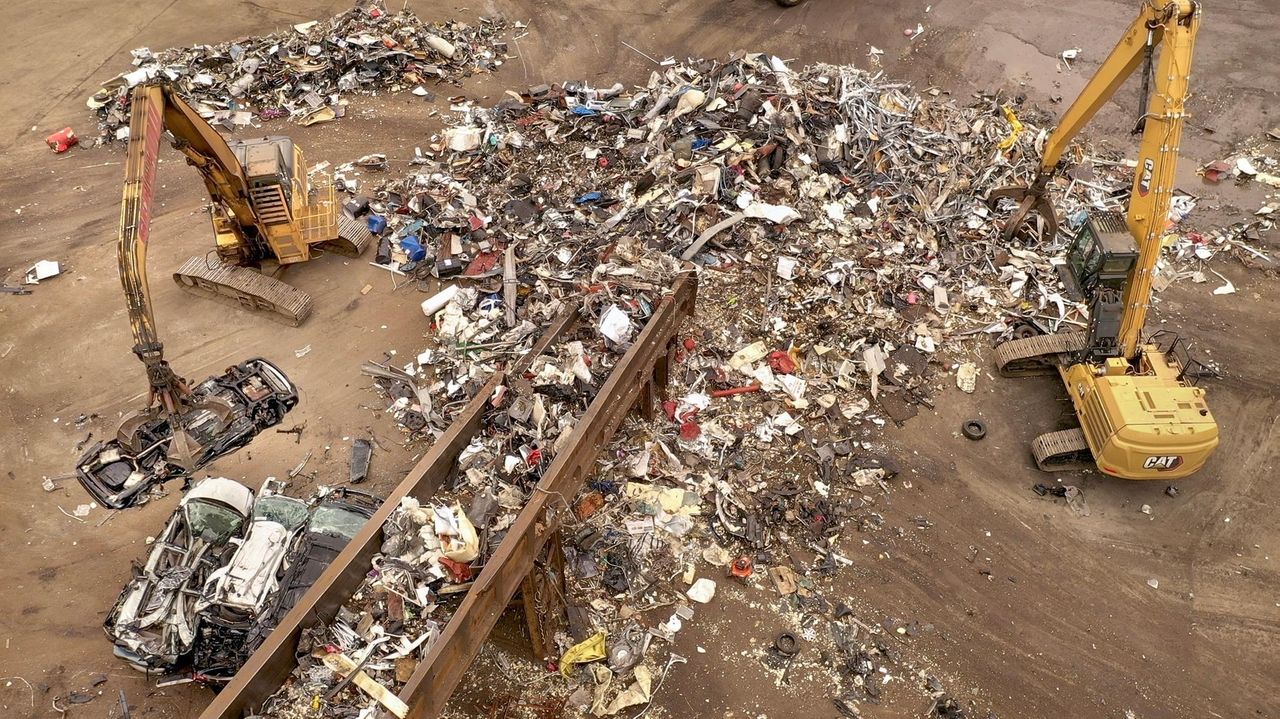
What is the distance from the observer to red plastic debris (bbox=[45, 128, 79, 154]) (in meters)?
12.8

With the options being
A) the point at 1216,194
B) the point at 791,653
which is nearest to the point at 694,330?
the point at 791,653

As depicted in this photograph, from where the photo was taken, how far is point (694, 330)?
9570mm

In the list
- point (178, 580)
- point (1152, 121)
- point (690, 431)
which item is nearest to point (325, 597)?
point (178, 580)

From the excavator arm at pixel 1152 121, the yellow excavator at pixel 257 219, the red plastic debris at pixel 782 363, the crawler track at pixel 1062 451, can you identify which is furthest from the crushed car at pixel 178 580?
the excavator arm at pixel 1152 121

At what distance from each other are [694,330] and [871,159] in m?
4.24

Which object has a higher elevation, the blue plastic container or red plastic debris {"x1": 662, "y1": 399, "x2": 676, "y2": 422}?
the blue plastic container

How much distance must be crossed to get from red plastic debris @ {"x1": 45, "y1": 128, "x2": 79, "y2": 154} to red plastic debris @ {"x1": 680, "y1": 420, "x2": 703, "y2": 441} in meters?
11.7

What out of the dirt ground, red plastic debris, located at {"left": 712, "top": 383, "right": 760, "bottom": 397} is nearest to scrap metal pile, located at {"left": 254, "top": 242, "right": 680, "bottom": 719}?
the dirt ground

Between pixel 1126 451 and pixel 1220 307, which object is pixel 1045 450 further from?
pixel 1220 307

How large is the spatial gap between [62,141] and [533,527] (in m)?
12.2

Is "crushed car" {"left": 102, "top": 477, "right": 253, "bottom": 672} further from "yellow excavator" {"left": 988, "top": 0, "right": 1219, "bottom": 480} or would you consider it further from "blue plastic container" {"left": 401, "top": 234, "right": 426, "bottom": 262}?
"yellow excavator" {"left": 988, "top": 0, "right": 1219, "bottom": 480}

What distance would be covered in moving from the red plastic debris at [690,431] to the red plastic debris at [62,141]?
11.7 meters

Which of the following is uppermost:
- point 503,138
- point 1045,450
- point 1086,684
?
point 503,138

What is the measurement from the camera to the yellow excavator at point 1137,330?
7512 mm
